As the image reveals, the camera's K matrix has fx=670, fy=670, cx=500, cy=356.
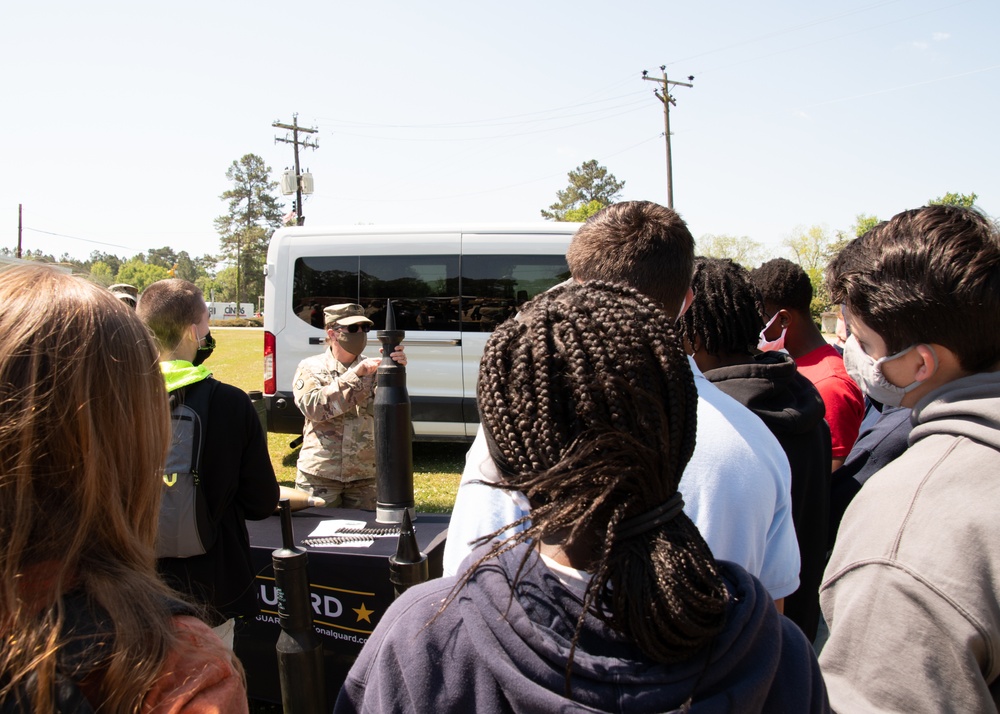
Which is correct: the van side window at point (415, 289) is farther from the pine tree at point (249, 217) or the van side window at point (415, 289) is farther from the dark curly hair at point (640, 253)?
the pine tree at point (249, 217)

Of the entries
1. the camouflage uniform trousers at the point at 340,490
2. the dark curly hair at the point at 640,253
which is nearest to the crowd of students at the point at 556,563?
the dark curly hair at the point at 640,253

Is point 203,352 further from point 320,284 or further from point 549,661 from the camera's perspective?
point 320,284

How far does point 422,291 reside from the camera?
7.91 meters

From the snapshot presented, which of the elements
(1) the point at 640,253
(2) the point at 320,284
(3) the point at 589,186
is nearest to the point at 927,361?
(1) the point at 640,253

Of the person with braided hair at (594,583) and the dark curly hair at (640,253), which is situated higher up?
the dark curly hair at (640,253)

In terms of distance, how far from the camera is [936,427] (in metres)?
1.28

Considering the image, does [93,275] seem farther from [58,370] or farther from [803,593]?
[803,593]

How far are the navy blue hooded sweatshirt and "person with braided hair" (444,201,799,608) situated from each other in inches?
14.9

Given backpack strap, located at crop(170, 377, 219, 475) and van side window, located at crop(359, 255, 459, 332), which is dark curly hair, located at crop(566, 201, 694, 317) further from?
van side window, located at crop(359, 255, 459, 332)

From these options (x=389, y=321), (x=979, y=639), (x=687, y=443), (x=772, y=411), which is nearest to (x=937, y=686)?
(x=979, y=639)

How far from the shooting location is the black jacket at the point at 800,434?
2.27m

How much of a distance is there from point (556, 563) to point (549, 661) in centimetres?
13

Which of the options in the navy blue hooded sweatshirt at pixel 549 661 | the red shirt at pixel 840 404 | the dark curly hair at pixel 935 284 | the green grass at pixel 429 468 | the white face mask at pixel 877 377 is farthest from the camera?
the green grass at pixel 429 468

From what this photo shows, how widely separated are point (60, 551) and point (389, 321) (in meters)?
2.14
